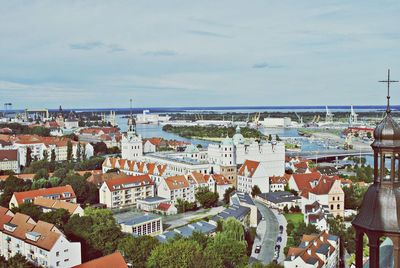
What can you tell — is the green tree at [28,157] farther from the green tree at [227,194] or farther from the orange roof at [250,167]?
the green tree at [227,194]

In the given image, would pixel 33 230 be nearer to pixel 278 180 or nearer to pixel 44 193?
pixel 44 193

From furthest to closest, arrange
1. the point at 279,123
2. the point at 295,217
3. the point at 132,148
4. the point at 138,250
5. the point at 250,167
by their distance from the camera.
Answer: the point at 279,123, the point at 132,148, the point at 250,167, the point at 295,217, the point at 138,250

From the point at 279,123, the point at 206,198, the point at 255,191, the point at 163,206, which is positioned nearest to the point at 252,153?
the point at 255,191

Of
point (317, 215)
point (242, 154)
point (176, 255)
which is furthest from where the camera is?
point (242, 154)

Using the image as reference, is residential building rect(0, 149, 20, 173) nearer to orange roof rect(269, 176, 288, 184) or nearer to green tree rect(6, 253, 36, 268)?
orange roof rect(269, 176, 288, 184)

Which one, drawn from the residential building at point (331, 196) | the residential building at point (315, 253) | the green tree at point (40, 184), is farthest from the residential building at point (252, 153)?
the residential building at point (315, 253)

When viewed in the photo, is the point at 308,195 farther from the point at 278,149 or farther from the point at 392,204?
the point at 392,204

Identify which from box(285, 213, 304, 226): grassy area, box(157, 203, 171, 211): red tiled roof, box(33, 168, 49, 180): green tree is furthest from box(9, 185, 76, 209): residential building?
box(285, 213, 304, 226): grassy area
